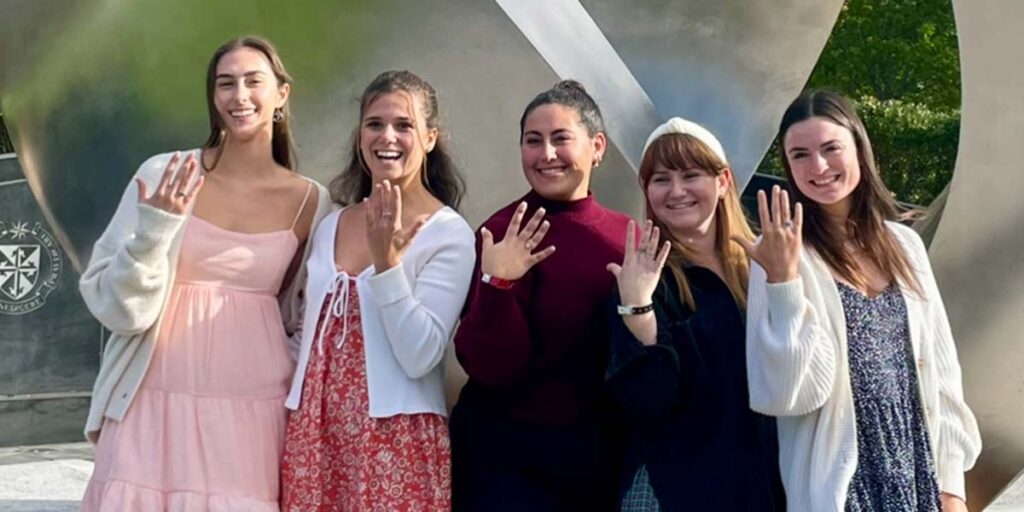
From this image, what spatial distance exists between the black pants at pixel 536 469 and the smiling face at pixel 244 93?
40.4 inches

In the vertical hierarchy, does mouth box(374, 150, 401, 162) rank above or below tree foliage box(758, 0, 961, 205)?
below

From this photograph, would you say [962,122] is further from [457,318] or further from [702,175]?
[457,318]

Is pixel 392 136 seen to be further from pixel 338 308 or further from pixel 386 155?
pixel 338 308

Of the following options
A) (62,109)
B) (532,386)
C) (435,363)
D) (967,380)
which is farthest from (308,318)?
(967,380)

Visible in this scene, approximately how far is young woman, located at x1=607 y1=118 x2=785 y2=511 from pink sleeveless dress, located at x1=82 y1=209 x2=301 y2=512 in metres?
0.94

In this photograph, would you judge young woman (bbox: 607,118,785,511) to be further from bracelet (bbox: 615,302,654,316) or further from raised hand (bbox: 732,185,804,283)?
raised hand (bbox: 732,185,804,283)

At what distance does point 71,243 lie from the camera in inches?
196

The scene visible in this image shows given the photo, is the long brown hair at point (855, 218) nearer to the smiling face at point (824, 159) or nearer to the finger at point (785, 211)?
the smiling face at point (824, 159)

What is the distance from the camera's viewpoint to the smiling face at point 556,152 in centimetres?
333

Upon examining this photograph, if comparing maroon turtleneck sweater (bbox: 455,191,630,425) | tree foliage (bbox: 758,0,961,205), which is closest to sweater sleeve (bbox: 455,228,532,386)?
maroon turtleneck sweater (bbox: 455,191,630,425)

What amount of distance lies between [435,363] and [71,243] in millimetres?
2342

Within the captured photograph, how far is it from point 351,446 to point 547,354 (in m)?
0.55

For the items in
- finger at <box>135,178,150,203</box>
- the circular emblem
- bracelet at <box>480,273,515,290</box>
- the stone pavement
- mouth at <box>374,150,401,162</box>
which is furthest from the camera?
the circular emblem

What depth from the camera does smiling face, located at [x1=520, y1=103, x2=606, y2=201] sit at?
3.33 meters
